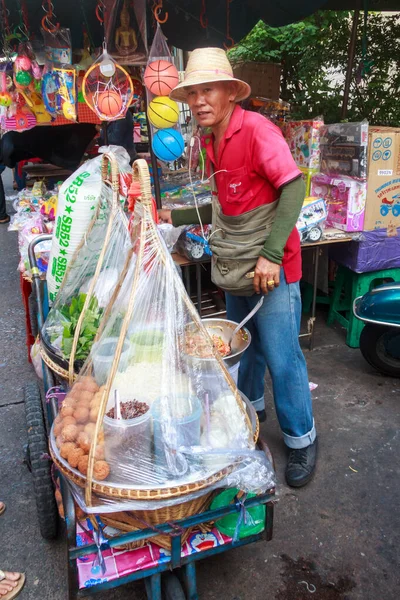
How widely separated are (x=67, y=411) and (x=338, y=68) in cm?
607

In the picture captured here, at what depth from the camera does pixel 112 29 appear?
3.50 meters

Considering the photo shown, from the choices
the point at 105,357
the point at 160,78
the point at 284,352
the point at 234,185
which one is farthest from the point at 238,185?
the point at 160,78

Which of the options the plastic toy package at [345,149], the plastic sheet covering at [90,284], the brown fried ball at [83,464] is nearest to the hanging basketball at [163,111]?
the plastic sheet covering at [90,284]

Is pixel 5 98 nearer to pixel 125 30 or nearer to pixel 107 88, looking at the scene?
pixel 107 88

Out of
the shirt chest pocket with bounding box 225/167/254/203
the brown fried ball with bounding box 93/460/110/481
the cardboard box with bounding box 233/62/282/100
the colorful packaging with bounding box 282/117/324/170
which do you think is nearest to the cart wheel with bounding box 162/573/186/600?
the brown fried ball with bounding box 93/460/110/481

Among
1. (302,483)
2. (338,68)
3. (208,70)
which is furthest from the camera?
(338,68)

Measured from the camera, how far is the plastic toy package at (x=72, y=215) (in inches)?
107

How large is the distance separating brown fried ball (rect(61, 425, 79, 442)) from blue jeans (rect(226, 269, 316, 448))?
3.54ft

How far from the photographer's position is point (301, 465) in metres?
2.56

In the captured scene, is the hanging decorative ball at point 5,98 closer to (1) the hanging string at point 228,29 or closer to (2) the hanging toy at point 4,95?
(2) the hanging toy at point 4,95

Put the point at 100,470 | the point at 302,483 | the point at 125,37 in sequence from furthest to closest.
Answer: the point at 125,37 → the point at 302,483 → the point at 100,470

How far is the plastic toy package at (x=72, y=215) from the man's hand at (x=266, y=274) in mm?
1111

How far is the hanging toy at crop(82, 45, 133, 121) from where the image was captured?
3.24 meters

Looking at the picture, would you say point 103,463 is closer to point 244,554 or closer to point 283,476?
point 244,554
